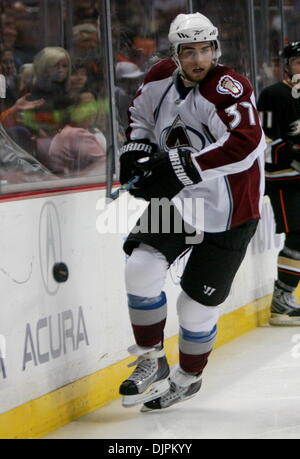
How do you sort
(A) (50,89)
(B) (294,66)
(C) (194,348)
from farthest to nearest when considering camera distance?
1. (B) (294,66)
2. (A) (50,89)
3. (C) (194,348)

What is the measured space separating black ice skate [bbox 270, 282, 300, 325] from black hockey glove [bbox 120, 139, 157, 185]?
2.13m

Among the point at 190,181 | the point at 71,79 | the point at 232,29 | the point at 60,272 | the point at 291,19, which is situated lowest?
the point at 60,272

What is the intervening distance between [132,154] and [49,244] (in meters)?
0.40

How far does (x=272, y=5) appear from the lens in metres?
6.22

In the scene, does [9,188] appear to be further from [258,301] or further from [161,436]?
[258,301]

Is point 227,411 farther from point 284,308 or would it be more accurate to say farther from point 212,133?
point 284,308

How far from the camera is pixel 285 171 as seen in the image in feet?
18.0

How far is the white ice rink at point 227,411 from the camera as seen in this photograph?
343 cm

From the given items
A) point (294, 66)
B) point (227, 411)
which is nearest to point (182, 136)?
point (227, 411)

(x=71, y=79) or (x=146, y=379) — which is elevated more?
(x=71, y=79)

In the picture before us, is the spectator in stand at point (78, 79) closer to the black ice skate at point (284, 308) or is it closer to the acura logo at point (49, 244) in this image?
the acura logo at point (49, 244)

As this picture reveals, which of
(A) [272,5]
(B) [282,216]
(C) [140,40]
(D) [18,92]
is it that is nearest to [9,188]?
(D) [18,92]

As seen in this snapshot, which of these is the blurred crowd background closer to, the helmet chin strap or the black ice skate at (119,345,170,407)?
the helmet chin strap

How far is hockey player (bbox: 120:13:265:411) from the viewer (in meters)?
3.38
